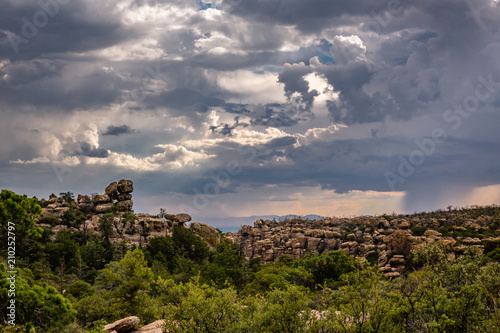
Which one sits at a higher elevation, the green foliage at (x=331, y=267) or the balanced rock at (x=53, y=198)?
the balanced rock at (x=53, y=198)

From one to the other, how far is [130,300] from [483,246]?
53.5 m

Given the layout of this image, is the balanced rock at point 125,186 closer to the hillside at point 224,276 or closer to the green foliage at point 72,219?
the hillside at point 224,276

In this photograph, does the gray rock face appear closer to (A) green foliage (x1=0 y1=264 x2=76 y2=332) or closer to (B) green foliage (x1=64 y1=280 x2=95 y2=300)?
(B) green foliage (x1=64 y1=280 x2=95 y2=300)

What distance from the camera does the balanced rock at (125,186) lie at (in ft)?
392

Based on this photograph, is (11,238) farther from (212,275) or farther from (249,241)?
(249,241)

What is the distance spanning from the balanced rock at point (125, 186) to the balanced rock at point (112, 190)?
1237 mm

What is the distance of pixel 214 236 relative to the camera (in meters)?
120

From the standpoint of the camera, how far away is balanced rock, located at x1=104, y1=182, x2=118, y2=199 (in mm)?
119062

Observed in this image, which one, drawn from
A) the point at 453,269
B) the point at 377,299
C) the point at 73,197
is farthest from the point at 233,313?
the point at 73,197

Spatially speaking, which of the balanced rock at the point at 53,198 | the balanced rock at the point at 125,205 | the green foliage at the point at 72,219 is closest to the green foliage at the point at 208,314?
the green foliage at the point at 72,219

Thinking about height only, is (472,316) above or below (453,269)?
below

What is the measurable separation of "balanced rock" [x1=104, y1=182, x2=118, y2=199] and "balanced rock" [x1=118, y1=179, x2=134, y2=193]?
124 centimetres

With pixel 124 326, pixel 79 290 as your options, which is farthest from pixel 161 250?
pixel 124 326

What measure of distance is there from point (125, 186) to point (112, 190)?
4.20m
